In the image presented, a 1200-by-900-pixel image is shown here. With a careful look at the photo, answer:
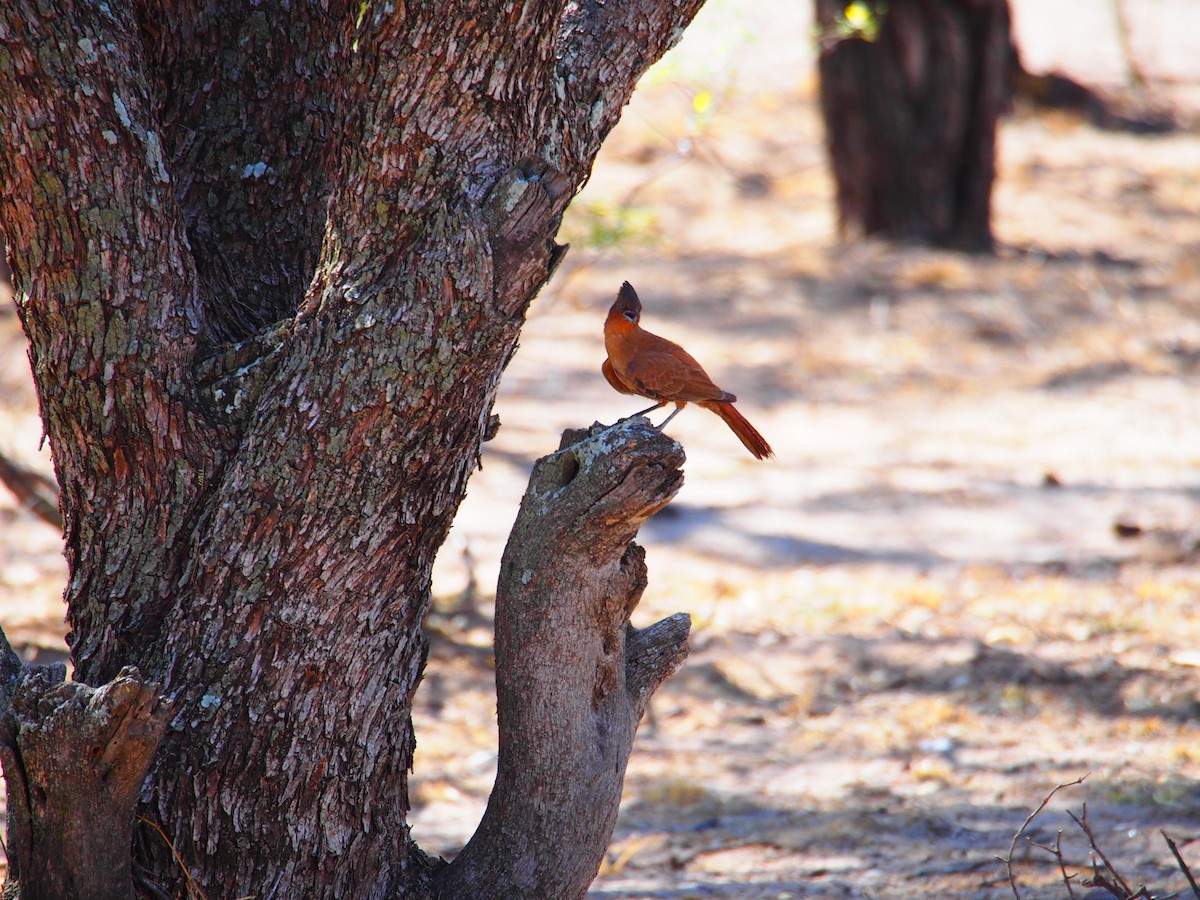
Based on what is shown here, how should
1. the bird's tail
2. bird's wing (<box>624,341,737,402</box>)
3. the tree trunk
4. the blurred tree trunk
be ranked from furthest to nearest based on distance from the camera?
the blurred tree trunk
the bird's tail
bird's wing (<box>624,341,737,402</box>)
the tree trunk

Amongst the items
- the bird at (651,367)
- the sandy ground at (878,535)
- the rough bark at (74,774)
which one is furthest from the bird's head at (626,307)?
the sandy ground at (878,535)

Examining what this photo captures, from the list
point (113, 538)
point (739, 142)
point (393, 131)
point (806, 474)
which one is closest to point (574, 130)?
point (393, 131)

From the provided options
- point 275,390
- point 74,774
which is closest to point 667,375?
point 275,390

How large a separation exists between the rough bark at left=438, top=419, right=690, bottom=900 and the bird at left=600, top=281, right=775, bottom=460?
50 centimetres

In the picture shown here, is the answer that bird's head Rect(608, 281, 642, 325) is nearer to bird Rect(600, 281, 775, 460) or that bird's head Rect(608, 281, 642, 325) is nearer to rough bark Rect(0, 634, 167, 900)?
bird Rect(600, 281, 775, 460)

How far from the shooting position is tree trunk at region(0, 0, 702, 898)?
8.45 feet

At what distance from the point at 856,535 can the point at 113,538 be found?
502cm

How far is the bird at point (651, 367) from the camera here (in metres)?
3.26

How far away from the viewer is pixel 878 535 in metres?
6.97

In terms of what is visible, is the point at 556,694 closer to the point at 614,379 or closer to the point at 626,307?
the point at 614,379

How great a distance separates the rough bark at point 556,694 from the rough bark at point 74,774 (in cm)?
83

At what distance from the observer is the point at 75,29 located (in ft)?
8.36

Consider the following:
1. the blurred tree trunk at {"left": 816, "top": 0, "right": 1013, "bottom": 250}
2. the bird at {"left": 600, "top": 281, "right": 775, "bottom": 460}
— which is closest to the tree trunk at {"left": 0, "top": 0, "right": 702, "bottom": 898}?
the bird at {"left": 600, "top": 281, "right": 775, "bottom": 460}

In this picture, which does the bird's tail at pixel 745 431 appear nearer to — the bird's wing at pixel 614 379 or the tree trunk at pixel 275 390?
the bird's wing at pixel 614 379
